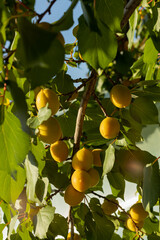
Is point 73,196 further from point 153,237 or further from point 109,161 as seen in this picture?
point 153,237

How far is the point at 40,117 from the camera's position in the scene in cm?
40

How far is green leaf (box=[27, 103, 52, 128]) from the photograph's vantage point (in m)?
0.39

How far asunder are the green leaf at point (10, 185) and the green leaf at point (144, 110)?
24cm

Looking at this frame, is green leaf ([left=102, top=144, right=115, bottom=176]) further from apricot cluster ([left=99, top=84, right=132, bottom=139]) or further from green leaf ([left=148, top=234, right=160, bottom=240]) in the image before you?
green leaf ([left=148, top=234, right=160, bottom=240])

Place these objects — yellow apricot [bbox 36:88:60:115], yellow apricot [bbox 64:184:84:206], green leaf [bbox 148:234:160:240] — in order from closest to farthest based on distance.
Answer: yellow apricot [bbox 36:88:60:115] → yellow apricot [bbox 64:184:84:206] → green leaf [bbox 148:234:160:240]

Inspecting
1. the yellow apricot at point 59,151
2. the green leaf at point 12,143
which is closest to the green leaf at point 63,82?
the yellow apricot at point 59,151

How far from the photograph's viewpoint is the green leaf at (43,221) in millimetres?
526

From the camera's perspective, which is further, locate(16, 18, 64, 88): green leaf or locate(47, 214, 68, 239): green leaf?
locate(47, 214, 68, 239): green leaf

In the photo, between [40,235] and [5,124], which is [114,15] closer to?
[5,124]

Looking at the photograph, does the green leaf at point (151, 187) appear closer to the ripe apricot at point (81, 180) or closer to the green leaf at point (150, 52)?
the ripe apricot at point (81, 180)

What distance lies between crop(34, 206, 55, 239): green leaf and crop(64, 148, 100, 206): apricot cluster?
4cm

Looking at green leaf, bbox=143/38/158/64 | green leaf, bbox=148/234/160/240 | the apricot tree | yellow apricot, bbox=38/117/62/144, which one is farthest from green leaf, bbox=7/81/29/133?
green leaf, bbox=148/234/160/240

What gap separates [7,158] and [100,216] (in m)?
0.31

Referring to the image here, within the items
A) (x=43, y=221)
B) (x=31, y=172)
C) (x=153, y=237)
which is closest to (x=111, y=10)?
(x=31, y=172)
